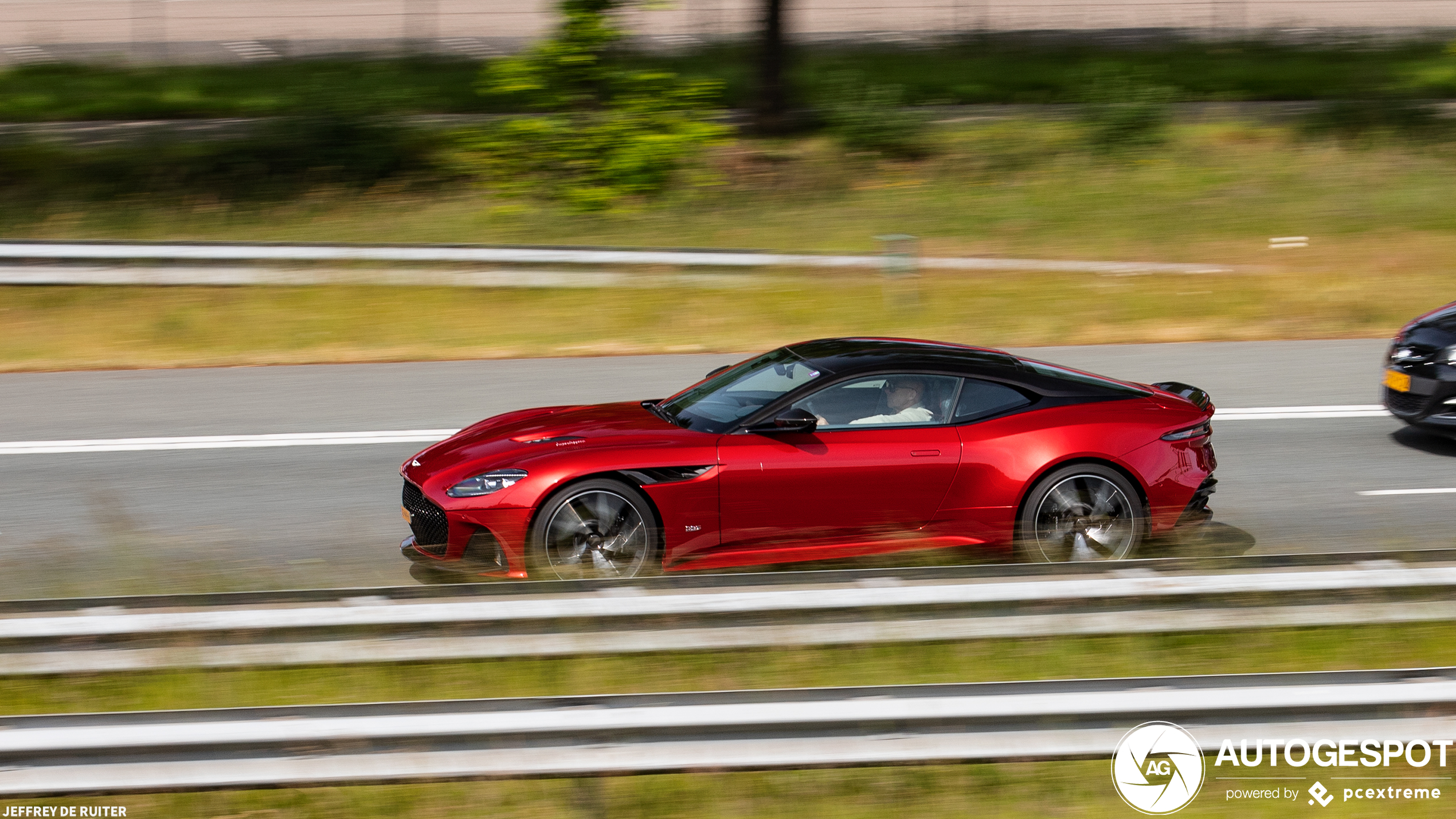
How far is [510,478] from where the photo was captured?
6.43m

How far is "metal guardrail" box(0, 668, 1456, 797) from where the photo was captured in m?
4.19

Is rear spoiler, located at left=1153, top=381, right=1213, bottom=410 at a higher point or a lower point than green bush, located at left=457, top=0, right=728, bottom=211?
lower

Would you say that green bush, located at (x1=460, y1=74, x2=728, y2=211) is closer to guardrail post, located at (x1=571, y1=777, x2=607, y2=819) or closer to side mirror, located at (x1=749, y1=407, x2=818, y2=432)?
side mirror, located at (x1=749, y1=407, x2=818, y2=432)

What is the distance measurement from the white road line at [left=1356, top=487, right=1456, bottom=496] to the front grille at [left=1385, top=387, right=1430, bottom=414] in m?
0.82

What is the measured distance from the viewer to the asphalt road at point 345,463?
23.7 ft

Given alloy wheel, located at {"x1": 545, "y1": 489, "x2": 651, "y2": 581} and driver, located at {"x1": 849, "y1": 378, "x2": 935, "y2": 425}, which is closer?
alloy wheel, located at {"x1": 545, "y1": 489, "x2": 651, "y2": 581}

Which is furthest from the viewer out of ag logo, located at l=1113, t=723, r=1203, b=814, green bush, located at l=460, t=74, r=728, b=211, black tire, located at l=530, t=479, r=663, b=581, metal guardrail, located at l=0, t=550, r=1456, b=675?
green bush, located at l=460, t=74, r=728, b=211

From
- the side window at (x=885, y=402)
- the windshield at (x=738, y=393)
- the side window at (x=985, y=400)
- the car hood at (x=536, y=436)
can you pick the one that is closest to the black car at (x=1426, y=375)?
the side window at (x=985, y=400)

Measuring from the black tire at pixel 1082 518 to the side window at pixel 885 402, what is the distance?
645 mm

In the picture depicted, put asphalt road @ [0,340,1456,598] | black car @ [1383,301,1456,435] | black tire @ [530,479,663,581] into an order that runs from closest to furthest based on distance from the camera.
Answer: black tire @ [530,479,663,581] → asphalt road @ [0,340,1456,598] → black car @ [1383,301,1456,435]

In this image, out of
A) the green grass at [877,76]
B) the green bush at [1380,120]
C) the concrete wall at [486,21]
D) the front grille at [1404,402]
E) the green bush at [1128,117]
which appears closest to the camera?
the front grille at [1404,402]

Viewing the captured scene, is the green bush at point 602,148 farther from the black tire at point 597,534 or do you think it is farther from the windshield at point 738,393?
the black tire at point 597,534

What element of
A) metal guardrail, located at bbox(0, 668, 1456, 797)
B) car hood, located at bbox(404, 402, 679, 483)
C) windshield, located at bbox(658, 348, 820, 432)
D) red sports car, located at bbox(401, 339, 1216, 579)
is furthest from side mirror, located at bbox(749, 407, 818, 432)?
metal guardrail, located at bbox(0, 668, 1456, 797)

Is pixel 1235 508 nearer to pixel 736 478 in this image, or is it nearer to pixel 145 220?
pixel 736 478
